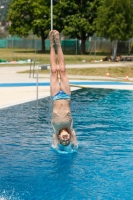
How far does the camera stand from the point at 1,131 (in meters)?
12.6

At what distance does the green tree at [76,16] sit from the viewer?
59.3 m

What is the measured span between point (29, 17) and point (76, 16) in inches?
370

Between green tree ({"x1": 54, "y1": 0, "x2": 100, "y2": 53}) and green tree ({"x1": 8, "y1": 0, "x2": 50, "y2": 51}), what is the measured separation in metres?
2.04

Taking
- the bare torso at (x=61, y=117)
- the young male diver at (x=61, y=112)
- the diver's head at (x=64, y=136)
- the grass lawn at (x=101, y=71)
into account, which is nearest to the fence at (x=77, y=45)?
the grass lawn at (x=101, y=71)

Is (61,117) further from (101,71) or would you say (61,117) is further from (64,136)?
(101,71)

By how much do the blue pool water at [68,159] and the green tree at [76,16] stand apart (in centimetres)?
4433

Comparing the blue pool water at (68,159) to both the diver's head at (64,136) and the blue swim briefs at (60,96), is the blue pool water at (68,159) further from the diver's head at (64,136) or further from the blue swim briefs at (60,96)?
the blue swim briefs at (60,96)

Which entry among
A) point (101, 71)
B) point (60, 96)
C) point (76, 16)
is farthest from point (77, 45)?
point (60, 96)

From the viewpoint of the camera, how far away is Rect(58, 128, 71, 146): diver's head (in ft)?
32.1

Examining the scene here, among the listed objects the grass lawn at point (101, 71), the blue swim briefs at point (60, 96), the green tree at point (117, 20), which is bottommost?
the grass lawn at point (101, 71)

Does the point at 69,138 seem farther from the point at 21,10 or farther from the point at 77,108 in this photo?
the point at 21,10

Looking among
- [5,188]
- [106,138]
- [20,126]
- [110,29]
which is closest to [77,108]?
[20,126]

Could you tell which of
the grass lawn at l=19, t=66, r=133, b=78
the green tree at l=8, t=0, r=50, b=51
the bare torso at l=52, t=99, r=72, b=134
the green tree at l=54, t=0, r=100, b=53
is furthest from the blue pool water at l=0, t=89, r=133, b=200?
the green tree at l=8, t=0, r=50, b=51

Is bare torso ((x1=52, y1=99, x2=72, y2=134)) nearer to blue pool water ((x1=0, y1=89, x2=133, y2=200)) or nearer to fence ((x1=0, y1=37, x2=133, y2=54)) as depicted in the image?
blue pool water ((x1=0, y1=89, x2=133, y2=200))
